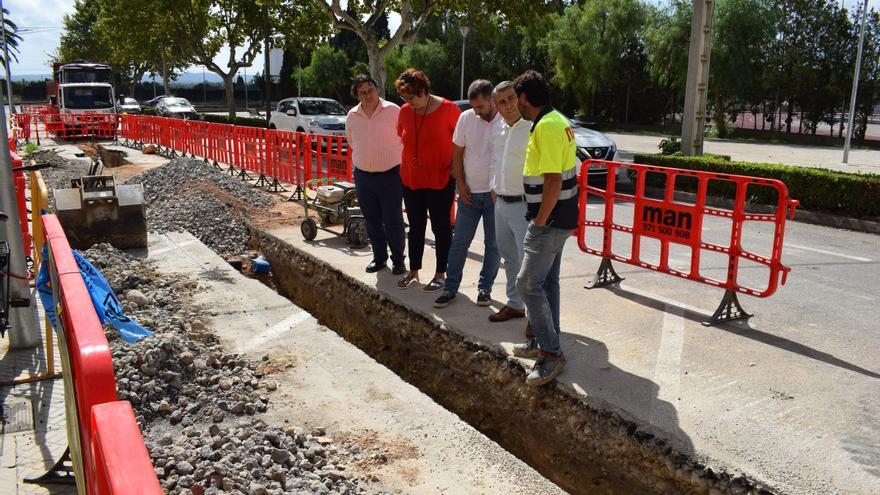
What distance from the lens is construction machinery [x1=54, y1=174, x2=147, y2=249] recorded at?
Result: 851 cm

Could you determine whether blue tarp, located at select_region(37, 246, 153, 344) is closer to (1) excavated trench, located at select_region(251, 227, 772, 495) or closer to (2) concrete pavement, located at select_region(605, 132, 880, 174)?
(1) excavated trench, located at select_region(251, 227, 772, 495)

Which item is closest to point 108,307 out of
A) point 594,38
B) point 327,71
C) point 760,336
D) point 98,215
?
point 760,336

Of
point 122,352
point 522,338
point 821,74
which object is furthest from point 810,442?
point 821,74

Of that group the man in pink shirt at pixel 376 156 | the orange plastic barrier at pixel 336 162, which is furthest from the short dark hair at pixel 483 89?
the orange plastic barrier at pixel 336 162

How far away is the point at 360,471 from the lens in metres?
3.79

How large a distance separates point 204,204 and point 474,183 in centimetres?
662

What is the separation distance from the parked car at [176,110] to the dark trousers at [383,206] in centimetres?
3380

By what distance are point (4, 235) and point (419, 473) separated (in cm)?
392

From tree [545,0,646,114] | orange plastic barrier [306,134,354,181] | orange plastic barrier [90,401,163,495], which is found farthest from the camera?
tree [545,0,646,114]

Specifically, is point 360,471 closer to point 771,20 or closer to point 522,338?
point 522,338

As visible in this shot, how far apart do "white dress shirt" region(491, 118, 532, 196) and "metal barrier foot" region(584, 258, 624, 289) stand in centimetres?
212

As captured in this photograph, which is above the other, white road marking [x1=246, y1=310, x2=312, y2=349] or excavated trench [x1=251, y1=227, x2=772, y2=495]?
white road marking [x1=246, y1=310, x2=312, y2=349]

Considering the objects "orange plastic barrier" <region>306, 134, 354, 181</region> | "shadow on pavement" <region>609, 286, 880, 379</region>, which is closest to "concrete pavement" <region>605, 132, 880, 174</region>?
"orange plastic barrier" <region>306, 134, 354, 181</region>

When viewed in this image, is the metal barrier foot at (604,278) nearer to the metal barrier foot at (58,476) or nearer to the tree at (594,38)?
the metal barrier foot at (58,476)
